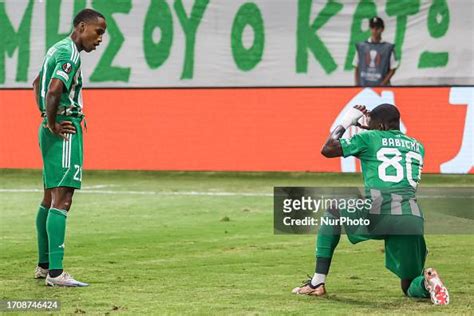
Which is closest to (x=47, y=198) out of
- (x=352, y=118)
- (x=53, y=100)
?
(x=53, y=100)

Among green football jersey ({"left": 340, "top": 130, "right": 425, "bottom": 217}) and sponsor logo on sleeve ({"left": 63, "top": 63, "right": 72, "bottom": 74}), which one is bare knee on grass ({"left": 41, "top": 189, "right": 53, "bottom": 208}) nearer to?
sponsor logo on sleeve ({"left": 63, "top": 63, "right": 72, "bottom": 74})

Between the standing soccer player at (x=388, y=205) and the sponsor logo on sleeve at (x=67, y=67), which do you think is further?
the sponsor logo on sleeve at (x=67, y=67)

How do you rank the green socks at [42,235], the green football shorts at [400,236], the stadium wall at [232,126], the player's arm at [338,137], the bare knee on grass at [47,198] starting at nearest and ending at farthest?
the green football shorts at [400,236] → the player's arm at [338,137] → the bare knee on grass at [47,198] → the green socks at [42,235] → the stadium wall at [232,126]

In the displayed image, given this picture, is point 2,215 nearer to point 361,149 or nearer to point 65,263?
point 65,263

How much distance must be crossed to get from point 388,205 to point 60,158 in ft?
8.40

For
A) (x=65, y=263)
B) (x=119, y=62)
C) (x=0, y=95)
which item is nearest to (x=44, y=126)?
(x=65, y=263)

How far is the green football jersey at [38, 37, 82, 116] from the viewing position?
30.4 ft

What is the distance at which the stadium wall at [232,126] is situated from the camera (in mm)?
18609

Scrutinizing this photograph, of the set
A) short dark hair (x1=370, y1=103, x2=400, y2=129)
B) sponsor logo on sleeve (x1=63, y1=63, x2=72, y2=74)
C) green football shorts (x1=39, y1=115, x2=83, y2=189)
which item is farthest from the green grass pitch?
sponsor logo on sleeve (x1=63, y1=63, x2=72, y2=74)

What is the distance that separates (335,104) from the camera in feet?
62.4

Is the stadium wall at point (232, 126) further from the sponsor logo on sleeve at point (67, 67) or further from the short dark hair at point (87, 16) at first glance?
the sponsor logo on sleeve at point (67, 67)

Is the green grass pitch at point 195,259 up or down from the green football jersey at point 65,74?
down

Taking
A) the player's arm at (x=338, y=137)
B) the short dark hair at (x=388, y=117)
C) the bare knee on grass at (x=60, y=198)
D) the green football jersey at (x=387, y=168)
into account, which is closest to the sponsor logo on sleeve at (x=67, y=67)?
the bare knee on grass at (x=60, y=198)

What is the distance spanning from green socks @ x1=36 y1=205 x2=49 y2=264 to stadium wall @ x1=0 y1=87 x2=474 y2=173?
9.34 meters
